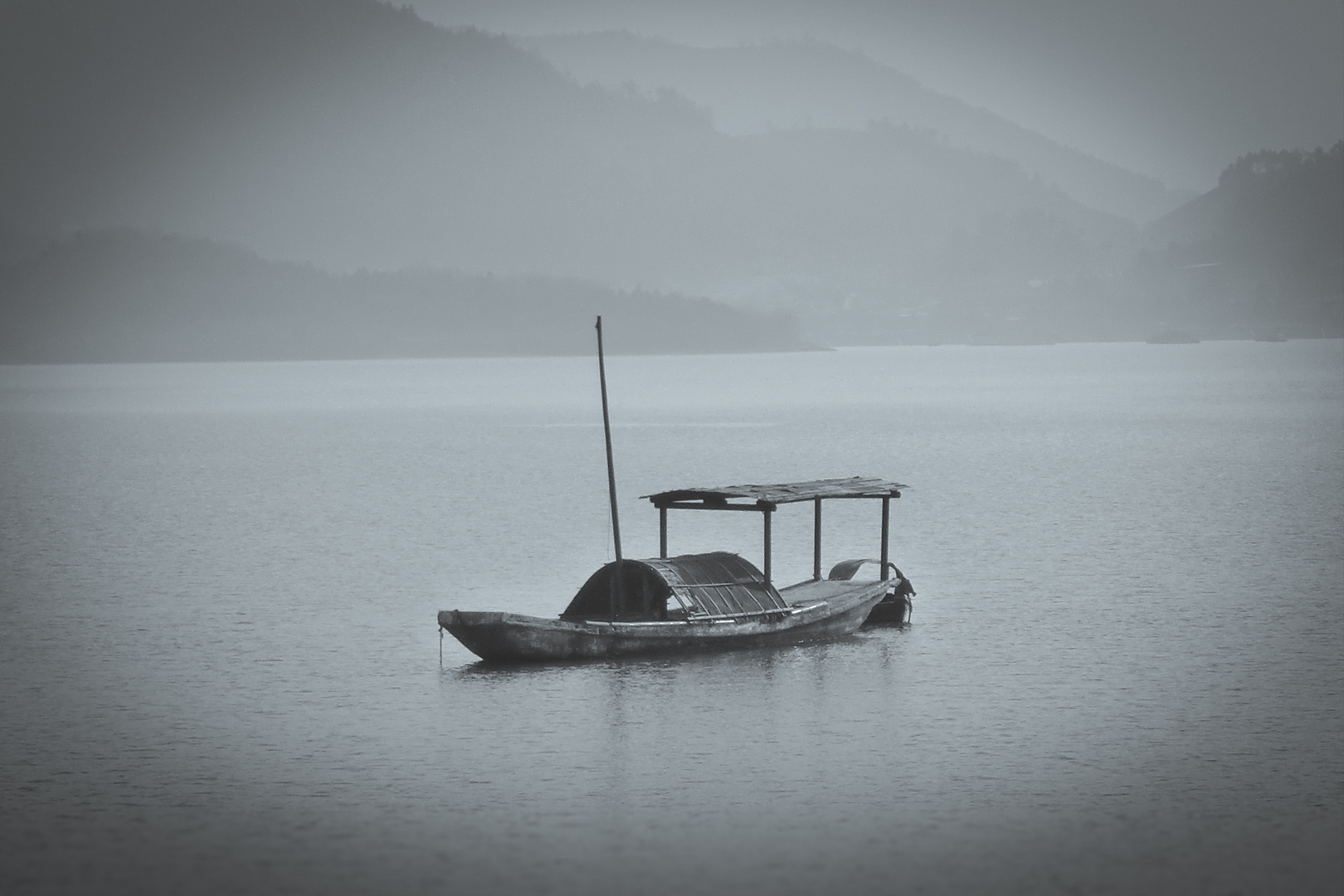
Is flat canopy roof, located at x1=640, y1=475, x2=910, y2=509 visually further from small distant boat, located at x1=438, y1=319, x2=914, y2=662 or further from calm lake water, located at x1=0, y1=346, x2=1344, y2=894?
calm lake water, located at x1=0, y1=346, x2=1344, y2=894

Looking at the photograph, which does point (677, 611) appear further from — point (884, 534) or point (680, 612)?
point (884, 534)

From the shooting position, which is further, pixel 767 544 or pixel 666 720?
pixel 767 544

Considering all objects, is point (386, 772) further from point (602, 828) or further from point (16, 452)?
point (16, 452)

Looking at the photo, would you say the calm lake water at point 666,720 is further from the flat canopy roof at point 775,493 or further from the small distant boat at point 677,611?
the flat canopy roof at point 775,493

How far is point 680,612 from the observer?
4122 centimetres

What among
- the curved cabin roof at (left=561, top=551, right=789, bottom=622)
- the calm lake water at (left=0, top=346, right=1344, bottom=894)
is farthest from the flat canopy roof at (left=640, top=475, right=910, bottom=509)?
the calm lake water at (left=0, top=346, right=1344, bottom=894)

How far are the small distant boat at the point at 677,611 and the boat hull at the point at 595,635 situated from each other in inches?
0.8

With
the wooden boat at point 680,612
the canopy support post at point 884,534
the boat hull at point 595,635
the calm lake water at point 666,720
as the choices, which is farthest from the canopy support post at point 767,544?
the canopy support post at point 884,534

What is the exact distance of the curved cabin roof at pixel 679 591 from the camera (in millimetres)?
40156

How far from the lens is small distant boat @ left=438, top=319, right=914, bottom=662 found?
3869 cm

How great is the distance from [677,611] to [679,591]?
6.08 feet

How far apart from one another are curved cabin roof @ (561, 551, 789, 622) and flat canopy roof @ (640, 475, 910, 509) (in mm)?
1691

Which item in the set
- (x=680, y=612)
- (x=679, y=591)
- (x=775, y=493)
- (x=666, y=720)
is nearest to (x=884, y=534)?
(x=775, y=493)

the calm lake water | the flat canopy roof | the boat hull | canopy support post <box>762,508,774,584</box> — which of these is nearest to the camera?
the calm lake water
